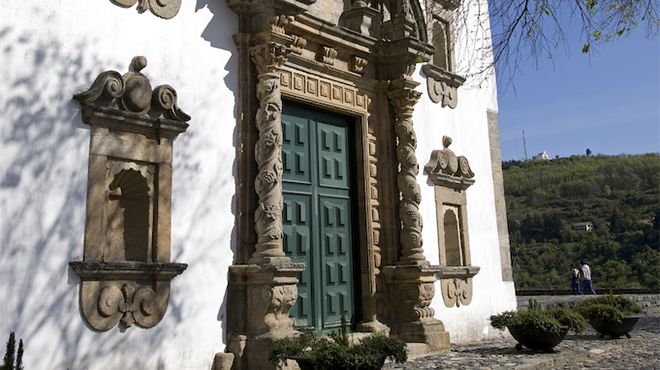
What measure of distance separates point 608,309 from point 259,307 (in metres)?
5.72

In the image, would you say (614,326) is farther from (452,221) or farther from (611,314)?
(452,221)

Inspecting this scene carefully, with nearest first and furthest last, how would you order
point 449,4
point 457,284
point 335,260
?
point 335,260 → point 457,284 → point 449,4

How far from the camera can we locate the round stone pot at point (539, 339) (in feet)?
25.2

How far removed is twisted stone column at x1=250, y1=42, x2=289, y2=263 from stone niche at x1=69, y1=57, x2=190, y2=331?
896mm

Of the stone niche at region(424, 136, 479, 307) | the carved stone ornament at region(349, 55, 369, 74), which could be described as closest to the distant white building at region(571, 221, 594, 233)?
the stone niche at region(424, 136, 479, 307)

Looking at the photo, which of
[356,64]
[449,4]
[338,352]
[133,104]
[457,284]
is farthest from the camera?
[449,4]

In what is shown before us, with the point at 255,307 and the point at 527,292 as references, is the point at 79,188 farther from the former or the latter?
the point at 527,292

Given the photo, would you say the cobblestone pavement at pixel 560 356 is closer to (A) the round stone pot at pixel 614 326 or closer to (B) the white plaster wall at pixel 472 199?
(A) the round stone pot at pixel 614 326

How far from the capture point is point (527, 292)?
21.5 m

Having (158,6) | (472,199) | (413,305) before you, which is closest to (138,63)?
(158,6)

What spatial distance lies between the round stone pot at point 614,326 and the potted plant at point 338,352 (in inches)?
210

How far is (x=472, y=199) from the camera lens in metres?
10.6

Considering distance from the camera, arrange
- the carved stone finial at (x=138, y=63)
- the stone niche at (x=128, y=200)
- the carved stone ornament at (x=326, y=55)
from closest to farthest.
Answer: the stone niche at (x=128, y=200), the carved stone finial at (x=138, y=63), the carved stone ornament at (x=326, y=55)

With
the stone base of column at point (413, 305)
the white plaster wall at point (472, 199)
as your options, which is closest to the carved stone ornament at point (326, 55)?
the white plaster wall at point (472, 199)
